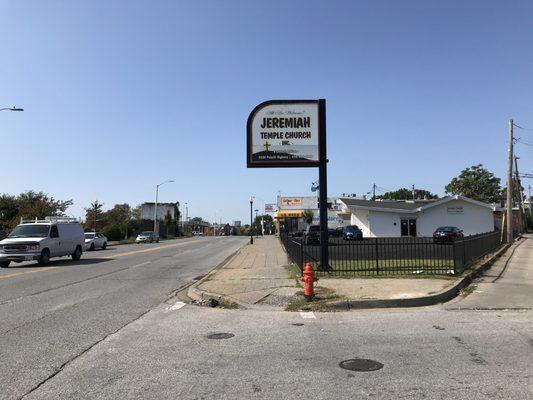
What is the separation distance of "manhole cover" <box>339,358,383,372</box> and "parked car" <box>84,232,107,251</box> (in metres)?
36.8

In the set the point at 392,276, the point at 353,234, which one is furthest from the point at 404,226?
the point at 392,276

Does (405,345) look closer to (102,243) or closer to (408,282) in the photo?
(408,282)

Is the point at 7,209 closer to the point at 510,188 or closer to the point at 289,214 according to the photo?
the point at 289,214

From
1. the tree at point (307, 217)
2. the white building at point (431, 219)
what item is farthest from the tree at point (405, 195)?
the white building at point (431, 219)

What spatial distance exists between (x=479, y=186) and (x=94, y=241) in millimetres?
88040

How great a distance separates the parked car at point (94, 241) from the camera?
41056 millimetres

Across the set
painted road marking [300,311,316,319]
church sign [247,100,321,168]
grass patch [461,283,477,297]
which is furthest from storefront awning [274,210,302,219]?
painted road marking [300,311,316,319]

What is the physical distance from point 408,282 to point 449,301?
1.99m

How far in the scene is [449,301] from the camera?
11984 millimetres

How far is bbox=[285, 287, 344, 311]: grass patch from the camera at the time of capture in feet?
36.0

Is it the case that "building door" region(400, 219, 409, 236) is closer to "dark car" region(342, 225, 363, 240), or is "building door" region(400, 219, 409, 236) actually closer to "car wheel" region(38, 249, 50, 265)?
"dark car" region(342, 225, 363, 240)

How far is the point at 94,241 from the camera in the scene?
137 ft

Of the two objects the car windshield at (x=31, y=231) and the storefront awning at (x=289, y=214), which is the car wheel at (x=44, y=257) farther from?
the storefront awning at (x=289, y=214)

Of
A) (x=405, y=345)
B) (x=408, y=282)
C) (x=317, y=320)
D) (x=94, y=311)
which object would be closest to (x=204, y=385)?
(x=405, y=345)
